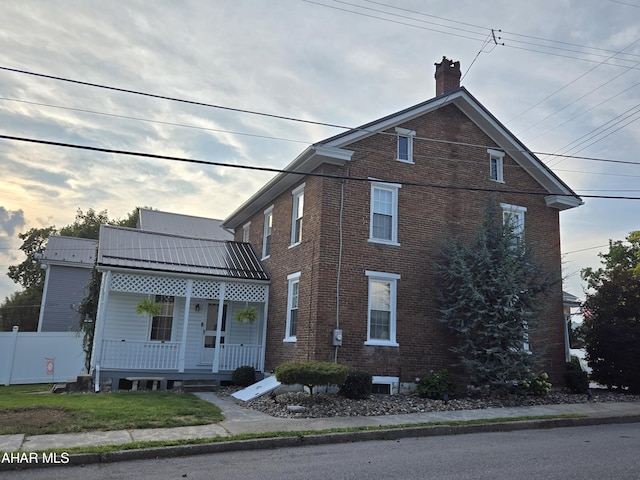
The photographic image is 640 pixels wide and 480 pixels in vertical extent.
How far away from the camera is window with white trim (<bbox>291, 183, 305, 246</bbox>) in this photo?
53.5 ft

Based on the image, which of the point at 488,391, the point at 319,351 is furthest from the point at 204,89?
the point at 488,391

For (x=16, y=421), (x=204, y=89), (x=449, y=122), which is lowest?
(x=16, y=421)

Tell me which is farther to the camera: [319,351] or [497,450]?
[319,351]

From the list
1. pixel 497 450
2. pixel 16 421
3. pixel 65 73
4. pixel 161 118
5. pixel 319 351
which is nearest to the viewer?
pixel 497 450

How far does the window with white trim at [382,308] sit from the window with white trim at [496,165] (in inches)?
217

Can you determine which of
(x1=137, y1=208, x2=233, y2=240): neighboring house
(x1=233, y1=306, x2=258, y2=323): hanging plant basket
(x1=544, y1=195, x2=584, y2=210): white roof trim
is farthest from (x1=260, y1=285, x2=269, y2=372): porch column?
(x1=137, y1=208, x2=233, y2=240): neighboring house

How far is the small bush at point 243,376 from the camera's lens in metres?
15.9

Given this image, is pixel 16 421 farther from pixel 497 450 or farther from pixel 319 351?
pixel 497 450

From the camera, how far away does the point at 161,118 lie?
12.5 meters

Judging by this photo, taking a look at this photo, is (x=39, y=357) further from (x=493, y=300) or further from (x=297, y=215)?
(x=493, y=300)

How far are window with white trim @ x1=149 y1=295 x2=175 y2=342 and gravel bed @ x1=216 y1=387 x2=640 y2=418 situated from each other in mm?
3951

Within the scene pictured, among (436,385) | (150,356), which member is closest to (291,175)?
(150,356)

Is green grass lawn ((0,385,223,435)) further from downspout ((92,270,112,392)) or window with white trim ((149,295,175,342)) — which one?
window with white trim ((149,295,175,342))

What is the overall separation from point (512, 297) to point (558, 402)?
318 cm
